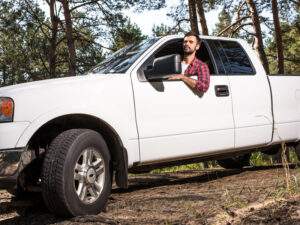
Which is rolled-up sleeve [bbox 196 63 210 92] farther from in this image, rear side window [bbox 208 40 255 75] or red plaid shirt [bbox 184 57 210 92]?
rear side window [bbox 208 40 255 75]

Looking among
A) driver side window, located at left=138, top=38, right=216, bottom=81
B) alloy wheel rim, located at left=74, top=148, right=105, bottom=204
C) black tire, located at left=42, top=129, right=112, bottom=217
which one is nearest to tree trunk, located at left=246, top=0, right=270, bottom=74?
driver side window, located at left=138, top=38, right=216, bottom=81

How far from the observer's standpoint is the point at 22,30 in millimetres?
22641

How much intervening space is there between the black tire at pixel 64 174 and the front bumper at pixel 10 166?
0.75 feet

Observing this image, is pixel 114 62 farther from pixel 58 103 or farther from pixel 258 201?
pixel 258 201

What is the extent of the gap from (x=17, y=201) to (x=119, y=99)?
4.57 ft

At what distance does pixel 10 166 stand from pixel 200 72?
2.62 meters

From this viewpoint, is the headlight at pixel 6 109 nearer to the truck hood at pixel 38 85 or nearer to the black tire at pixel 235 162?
the truck hood at pixel 38 85

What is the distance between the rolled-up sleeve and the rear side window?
0.47 metres

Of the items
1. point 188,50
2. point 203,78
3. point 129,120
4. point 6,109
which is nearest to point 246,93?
point 203,78

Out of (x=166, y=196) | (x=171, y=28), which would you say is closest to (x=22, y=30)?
(x=171, y=28)

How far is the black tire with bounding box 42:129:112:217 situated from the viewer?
422 centimetres

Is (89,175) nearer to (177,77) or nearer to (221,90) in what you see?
(177,77)

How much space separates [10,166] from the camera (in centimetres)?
416

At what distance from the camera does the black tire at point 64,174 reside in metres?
4.22
